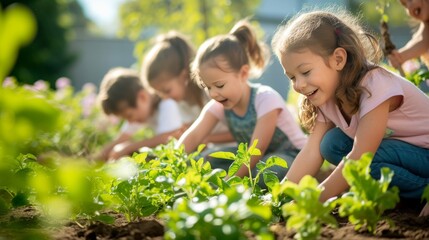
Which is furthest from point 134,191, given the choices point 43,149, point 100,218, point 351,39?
point 43,149

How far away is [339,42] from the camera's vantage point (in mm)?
2441

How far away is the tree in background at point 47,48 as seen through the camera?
15727 millimetres

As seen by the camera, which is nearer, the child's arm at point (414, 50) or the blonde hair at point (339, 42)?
the blonde hair at point (339, 42)

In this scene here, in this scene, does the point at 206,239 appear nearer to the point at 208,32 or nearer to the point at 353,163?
the point at 353,163

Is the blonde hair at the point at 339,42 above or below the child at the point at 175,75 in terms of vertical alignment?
below

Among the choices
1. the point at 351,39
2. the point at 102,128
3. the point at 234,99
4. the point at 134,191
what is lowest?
the point at 134,191

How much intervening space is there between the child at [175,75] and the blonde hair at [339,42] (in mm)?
1927

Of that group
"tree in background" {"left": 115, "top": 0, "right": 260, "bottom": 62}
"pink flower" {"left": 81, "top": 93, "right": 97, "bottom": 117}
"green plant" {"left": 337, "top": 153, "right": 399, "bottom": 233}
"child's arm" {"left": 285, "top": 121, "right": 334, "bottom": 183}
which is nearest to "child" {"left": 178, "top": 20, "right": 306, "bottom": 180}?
"child's arm" {"left": 285, "top": 121, "right": 334, "bottom": 183}

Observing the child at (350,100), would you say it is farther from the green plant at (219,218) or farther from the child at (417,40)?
the green plant at (219,218)

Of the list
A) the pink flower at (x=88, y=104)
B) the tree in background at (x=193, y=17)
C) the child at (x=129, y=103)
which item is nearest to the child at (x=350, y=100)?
the child at (x=129, y=103)

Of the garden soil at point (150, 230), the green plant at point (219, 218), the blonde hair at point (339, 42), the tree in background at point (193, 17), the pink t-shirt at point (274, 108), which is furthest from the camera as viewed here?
the tree in background at point (193, 17)

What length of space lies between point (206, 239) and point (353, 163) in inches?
19.4

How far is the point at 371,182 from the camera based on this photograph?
1625 mm

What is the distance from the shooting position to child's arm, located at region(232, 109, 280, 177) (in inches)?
125
